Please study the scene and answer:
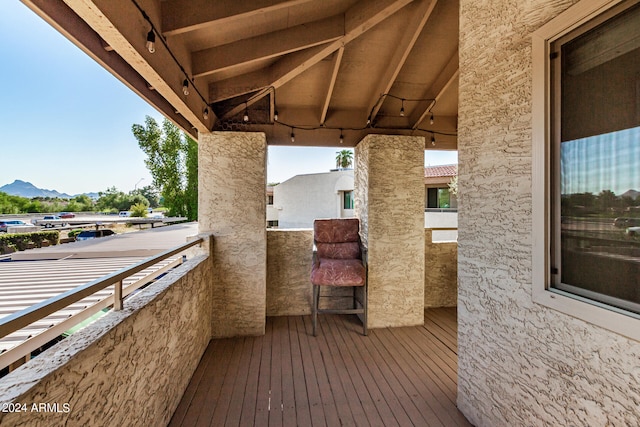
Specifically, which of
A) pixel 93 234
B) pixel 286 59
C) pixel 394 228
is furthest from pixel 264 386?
pixel 93 234

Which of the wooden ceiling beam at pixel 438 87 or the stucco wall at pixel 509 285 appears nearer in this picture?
the stucco wall at pixel 509 285

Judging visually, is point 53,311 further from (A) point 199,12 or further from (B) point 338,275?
(B) point 338,275

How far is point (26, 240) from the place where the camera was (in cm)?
486

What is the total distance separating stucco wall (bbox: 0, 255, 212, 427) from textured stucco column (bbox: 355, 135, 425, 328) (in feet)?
6.89

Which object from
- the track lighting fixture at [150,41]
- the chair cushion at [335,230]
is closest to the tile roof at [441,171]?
the chair cushion at [335,230]

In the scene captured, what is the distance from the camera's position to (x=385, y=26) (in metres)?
2.26

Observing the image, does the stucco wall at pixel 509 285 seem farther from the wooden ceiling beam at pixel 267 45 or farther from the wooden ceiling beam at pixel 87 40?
the wooden ceiling beam at pixel 87 40

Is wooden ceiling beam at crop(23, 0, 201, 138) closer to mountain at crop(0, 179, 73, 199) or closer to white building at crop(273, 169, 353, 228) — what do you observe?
mountain at crop(0, 179, 73, 199)

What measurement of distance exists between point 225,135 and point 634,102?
3.10 metres

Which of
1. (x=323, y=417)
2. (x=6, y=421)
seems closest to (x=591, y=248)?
Answer: (x=323, y=417)

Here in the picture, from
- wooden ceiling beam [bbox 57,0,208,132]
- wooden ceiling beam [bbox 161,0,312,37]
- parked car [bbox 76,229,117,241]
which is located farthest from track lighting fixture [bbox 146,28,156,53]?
parked car [bbox 76,229,117,241]

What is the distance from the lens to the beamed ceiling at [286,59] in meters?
1.41

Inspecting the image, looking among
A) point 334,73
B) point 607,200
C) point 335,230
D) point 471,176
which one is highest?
point 334,73

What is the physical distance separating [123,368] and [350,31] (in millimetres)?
2703
